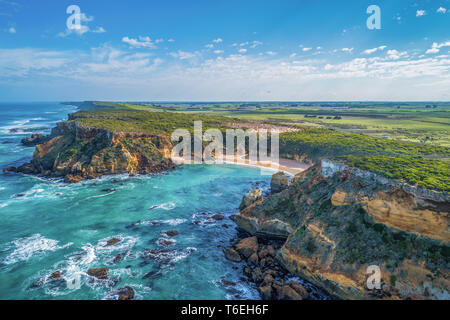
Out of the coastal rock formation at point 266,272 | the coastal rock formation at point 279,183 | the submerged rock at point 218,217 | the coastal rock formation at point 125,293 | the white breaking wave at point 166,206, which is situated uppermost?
the coastal rock formation at point 279,183

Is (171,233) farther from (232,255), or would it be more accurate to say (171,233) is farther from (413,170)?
(413,170)

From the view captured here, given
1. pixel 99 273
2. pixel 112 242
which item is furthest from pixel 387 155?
pixel 99 273

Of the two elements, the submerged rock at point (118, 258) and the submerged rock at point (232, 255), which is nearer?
the submerged rock at point (118, 258)

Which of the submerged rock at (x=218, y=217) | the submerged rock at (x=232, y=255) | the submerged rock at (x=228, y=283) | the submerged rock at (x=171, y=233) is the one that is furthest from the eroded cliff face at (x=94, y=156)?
the submerged rock at (x=228, y=283)

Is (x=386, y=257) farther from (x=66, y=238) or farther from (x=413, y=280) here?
(x=66, y=238)

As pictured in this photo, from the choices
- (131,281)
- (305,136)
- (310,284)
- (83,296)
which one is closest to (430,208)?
(310,284)

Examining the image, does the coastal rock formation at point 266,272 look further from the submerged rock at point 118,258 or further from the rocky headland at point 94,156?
the rocky headland at point 94,156

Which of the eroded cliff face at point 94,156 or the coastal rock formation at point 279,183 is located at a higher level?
the eroded cliff face at point 94,156

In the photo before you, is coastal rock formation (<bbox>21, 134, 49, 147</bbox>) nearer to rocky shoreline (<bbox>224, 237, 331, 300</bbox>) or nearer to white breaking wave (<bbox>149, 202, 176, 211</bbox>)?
white breaking wave (<bbox>149, 202, 176, 211</bbox>)
